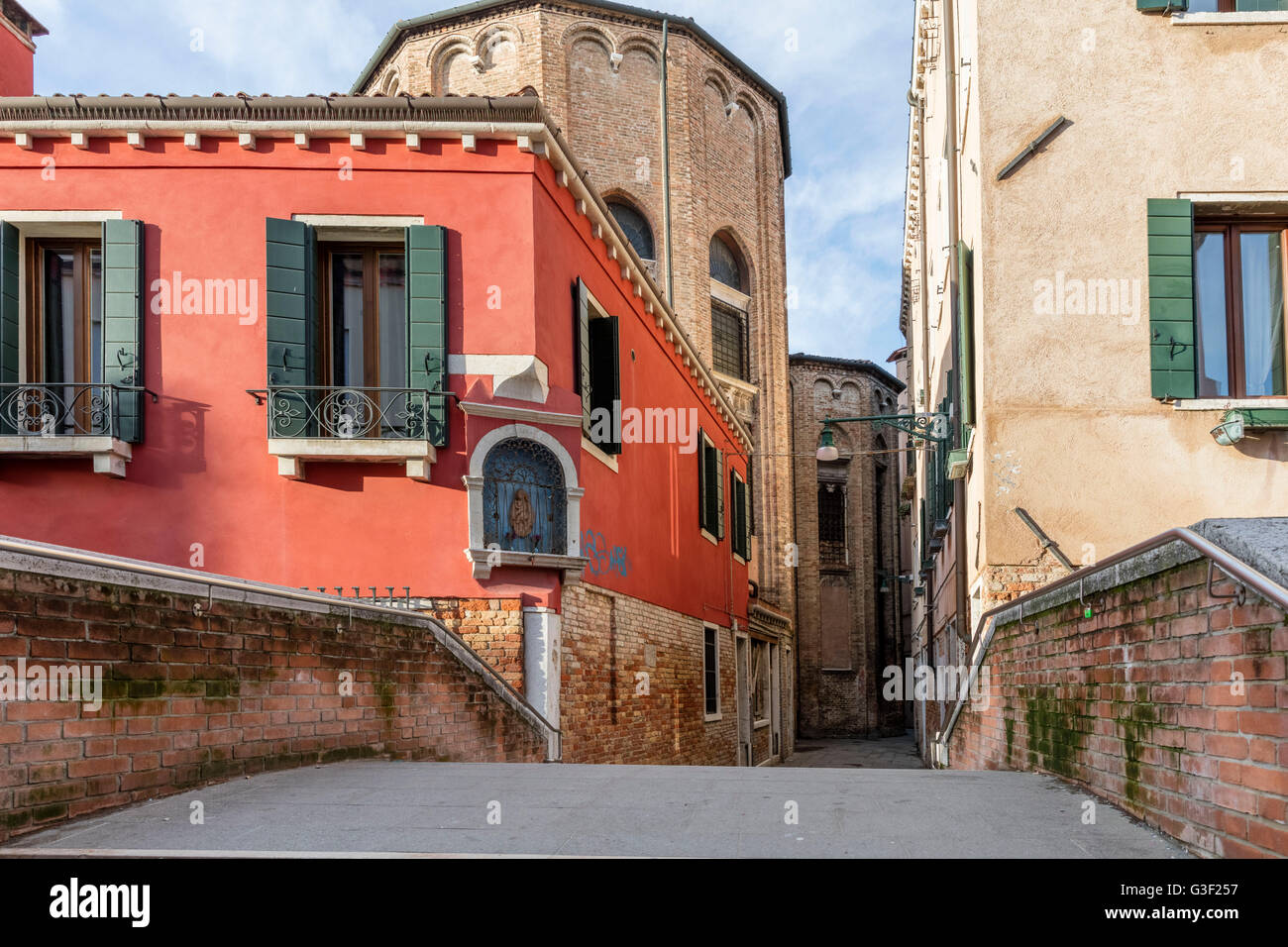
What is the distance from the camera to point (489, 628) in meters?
10.3

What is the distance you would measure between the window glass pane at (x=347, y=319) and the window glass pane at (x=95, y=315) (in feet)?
6.55

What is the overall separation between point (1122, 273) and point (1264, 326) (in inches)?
46.8

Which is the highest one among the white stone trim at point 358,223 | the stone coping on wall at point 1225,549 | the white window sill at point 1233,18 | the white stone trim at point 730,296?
the white stone trim at point 730,296

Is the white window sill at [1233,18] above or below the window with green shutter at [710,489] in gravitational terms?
above

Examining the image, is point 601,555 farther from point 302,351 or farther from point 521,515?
point 302,351

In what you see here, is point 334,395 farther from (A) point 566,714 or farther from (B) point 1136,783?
(B) point 1136,783

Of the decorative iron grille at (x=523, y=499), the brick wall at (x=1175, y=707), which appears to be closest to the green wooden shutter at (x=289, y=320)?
the decorative iron grille at (x=523, y=499)

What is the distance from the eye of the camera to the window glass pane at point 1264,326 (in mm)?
9523

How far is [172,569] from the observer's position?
5.52 metres

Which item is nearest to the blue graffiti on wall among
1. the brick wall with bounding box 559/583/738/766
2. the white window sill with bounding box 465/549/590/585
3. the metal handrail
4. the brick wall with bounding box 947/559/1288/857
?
the brick wall with bounding box 559/583/738/766

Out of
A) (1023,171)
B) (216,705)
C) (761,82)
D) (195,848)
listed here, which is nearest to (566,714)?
(216,705)

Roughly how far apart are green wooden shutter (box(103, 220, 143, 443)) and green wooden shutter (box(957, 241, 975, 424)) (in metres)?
7.25

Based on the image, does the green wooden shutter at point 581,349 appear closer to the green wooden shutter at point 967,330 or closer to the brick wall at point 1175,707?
the green wooden shutter at point 967,330

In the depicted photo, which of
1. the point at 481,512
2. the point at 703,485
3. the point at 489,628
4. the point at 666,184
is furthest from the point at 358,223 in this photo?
the point at 666,184
